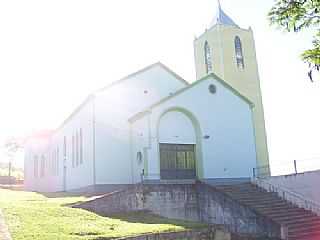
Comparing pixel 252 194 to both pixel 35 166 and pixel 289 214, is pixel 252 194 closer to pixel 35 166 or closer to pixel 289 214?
pixel 289 214

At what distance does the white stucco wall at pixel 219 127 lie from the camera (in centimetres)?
2252

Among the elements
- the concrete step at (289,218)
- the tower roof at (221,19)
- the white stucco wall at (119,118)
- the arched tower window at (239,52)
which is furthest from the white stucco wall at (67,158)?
the tower roof at (221,19)

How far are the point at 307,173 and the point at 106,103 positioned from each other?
1271 cm

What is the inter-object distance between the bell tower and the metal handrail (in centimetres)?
970

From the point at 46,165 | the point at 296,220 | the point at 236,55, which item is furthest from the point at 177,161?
the point at 46,165

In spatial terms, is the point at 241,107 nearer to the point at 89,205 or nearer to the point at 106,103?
the point at 106,103

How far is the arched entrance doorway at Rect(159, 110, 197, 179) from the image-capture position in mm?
21797

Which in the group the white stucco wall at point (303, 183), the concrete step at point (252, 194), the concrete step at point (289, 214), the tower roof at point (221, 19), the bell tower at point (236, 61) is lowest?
the concrete step at point (289, 214)

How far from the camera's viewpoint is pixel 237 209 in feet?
53.6

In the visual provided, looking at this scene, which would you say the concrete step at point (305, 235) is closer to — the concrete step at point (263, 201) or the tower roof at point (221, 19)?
the concrete step at point (263, 201)

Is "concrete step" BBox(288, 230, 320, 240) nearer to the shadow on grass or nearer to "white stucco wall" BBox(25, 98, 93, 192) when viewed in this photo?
the shadow on grass

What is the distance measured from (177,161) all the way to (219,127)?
3.65m

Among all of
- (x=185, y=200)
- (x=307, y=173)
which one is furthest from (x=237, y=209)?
(x=307, y=173)

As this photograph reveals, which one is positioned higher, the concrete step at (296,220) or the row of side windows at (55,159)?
the row of side windows at (55,159)
